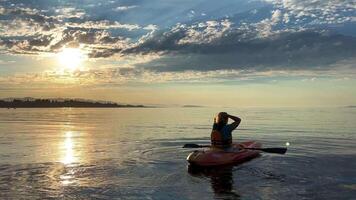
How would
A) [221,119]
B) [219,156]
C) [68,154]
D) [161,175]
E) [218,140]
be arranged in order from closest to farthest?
1. [161,175]
2. [219,156]
3. [221,119]
4. [218,140]
5. [68,154]

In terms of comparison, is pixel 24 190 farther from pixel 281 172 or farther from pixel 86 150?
pixel 86 150

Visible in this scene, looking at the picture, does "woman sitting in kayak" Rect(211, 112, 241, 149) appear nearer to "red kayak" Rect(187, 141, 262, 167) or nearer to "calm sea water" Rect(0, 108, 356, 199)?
"red kayak" Rect(187, 141, 262, 167)

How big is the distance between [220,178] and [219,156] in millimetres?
3615

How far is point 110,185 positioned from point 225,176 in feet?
20.1

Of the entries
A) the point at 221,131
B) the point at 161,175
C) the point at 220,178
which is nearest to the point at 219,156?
the point at 221,131

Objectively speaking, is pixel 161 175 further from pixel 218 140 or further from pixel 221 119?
pixel 221 119

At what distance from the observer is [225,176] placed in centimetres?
2247

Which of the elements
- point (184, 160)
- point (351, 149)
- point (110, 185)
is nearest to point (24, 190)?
point (110, 185)

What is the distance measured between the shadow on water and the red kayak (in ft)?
1.10

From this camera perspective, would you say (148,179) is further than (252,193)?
Yes

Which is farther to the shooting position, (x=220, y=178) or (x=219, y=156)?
(x=219, y=156)

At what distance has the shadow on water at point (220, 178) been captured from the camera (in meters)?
18.0

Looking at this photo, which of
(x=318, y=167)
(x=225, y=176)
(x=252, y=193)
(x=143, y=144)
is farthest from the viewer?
→ (x=143, y=144)

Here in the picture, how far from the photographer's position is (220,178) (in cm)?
2197
